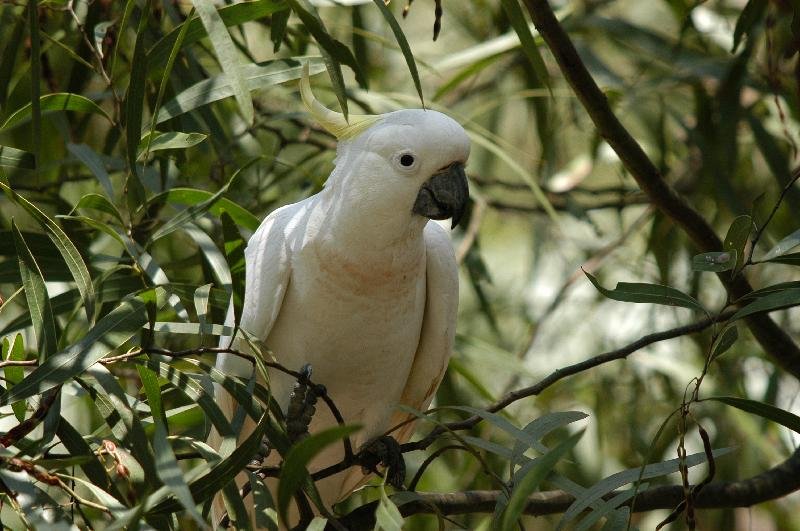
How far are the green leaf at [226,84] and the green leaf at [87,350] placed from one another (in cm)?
38

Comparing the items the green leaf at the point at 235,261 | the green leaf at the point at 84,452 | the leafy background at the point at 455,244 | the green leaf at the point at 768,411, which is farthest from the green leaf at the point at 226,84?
the green leaf at the point at 768,411

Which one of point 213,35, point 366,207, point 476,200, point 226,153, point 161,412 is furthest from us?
point 476,200

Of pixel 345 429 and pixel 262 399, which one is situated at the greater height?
pixel 345 429

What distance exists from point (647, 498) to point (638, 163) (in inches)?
20.7

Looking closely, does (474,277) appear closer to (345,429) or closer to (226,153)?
(226,153)

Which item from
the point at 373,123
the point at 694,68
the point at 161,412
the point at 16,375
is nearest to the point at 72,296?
the point at 16,375

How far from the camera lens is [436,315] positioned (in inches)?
69.2

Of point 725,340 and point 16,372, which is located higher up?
point 725,340

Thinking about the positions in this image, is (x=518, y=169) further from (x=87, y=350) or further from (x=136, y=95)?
(x=87, y=350)

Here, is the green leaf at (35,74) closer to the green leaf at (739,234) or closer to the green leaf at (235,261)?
the green leaf at (235,261)

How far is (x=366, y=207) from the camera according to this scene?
1501mm

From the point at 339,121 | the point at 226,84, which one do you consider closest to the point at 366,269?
the point at 339,121

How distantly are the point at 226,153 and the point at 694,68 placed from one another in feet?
3.85

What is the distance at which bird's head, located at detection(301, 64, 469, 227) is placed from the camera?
4.83ft
